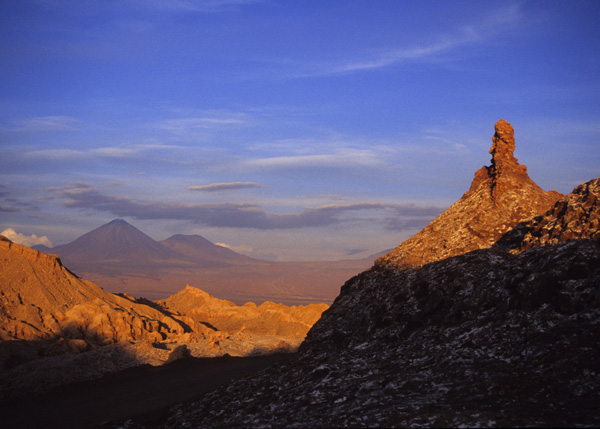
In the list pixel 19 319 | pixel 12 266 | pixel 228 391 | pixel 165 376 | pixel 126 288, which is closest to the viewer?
pixel 228 391

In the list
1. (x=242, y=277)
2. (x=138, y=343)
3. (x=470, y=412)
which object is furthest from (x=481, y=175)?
(x=242, y=277)

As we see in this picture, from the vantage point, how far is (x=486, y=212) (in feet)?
71.1

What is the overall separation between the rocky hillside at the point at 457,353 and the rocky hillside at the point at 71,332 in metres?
13.9

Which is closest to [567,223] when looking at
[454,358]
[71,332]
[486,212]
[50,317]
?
[486,212]

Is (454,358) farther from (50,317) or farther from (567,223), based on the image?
(50,317)

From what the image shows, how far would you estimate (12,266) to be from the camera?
40812mm

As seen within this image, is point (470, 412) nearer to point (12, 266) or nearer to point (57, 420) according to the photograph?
point (57, 420)

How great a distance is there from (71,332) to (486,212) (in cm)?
2961

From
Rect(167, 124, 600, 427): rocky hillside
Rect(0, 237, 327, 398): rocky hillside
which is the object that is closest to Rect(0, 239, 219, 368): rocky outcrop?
Rect(0, 237, 327, 398): rocky hillside

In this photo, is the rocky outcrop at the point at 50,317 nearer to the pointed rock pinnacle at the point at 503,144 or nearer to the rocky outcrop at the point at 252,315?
the rocky outcrop at the point at 252,315

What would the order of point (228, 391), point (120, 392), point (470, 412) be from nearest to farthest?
1. point (470, 412)
2. point (228, 391)
3. point (120, 392)

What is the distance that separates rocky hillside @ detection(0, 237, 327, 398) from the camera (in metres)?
30.3

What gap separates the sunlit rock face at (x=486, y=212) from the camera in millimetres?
20812

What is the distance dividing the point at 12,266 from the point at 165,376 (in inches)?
726
